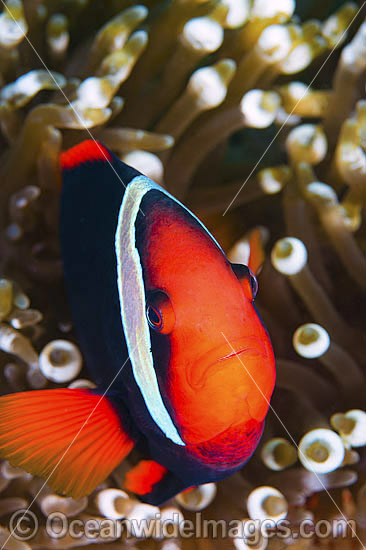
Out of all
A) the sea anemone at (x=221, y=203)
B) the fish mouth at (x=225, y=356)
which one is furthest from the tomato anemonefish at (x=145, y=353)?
the sea anemone at (x=221, y=203)

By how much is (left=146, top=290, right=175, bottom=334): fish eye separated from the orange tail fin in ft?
0.60

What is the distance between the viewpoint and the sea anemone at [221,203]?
2.69 ft

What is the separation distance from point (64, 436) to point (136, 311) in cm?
19

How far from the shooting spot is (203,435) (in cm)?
57

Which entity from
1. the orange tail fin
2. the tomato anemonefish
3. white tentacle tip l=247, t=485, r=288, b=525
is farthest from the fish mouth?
white tentacle tip l=247, t=485, r=288, b=525

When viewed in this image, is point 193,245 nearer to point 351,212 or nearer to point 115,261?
point 115,261

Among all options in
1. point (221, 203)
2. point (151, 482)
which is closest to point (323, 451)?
point (151, 482)

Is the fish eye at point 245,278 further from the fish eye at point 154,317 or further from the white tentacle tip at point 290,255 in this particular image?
the white tentacle tip at point 290,255

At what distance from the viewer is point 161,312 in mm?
538

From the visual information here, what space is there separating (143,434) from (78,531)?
24 cm

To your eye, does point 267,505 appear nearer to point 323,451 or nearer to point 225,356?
point 323,451

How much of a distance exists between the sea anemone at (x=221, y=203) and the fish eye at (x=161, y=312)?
25 cm

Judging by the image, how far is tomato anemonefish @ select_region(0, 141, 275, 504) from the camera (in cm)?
53

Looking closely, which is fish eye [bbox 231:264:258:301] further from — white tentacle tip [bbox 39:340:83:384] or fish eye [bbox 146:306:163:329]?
white tentacle tip [bbox 39:340:83:384]
